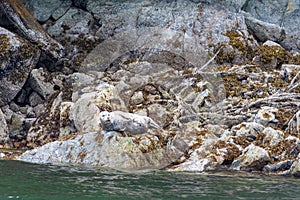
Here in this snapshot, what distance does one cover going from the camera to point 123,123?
12016 millimetres

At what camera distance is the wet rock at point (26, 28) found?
710 inches

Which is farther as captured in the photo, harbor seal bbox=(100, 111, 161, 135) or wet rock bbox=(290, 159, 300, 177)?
harbor seal bbox=(100, 111, 161, 135)

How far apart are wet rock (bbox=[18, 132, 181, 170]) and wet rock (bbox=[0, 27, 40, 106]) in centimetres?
560

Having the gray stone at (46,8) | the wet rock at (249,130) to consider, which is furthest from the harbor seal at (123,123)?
the gray stone at (46,8)

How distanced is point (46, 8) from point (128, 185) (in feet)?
49.9

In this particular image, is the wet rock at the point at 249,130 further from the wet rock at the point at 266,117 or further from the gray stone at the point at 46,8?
the gray stone at the point at 46,8

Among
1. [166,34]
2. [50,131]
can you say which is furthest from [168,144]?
[166,34]

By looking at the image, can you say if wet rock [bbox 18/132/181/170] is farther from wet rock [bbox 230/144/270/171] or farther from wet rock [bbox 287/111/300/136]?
wet rock [bbox 287/111/300/136]

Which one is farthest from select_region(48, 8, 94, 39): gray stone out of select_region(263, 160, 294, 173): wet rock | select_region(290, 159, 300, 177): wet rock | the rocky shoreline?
select_region(290, 159, 300, 177): wet rock

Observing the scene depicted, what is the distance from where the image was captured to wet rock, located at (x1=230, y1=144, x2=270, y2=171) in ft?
35.7

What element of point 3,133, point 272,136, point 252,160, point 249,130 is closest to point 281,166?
point 252,160

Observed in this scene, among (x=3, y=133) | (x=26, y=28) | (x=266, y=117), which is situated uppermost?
(x=26, y=28)

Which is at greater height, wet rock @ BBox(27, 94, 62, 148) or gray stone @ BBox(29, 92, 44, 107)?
gray stone @ BBox(29, 92, 44, 107)

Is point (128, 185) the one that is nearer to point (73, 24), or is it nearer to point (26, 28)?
point (26, 28)
